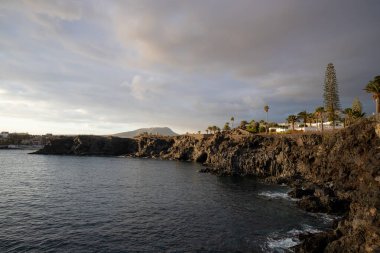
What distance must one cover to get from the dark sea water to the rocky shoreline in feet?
17.4

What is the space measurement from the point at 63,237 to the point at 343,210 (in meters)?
43.1

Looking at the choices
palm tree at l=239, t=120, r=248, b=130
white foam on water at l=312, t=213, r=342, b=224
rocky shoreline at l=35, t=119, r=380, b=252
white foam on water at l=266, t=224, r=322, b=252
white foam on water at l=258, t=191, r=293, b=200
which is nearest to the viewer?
rocky shoreline at l=35, t=119, r=380, b=252

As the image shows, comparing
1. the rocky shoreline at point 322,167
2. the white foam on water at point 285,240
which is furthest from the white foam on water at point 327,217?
the white foam on water at point 285,240

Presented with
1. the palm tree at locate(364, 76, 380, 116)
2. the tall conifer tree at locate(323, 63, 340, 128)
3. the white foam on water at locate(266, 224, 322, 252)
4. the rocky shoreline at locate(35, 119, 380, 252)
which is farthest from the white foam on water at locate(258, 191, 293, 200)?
the tall conifer tree at locate(323, 63, 340, 128)

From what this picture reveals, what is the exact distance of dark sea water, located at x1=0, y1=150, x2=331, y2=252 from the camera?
105 feet

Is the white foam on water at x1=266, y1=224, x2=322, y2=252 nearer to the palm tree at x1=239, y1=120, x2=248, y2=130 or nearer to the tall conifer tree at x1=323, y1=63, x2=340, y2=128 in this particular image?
the tall conifer tree at x1=323, y1=63, x2=340, y2=128

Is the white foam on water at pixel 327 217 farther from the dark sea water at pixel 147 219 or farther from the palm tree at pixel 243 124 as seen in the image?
the palm tree at pixel 243 124

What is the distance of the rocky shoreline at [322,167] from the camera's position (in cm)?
2808

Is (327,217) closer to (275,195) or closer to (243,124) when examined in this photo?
(275,195)

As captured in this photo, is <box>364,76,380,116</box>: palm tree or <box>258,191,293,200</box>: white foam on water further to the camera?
<box>364,76,380,116</box>: palm tree

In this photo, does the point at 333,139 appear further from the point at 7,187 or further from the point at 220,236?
the point at 7,187

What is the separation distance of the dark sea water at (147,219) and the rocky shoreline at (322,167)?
5.30 meters

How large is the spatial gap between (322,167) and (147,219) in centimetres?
5350

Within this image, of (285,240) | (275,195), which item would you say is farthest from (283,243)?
(275,195)
